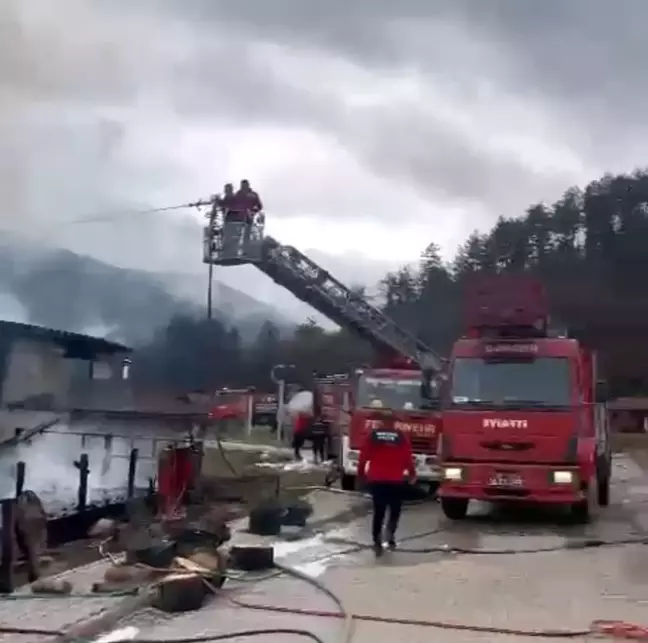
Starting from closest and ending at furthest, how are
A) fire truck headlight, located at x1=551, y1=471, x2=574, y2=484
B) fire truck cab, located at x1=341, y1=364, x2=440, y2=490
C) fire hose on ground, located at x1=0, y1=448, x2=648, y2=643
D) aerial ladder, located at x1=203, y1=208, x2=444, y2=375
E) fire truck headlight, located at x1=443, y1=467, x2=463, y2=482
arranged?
fire hose on ground, located at x1=0, y1=448, x2=648, y2=643, fire truck headlight, located at x1=551, y1=471, x2=574, y2=484, fire truck headlight, located at x1=443, y1=467, x2=463, y2=482, fire truck cab, located at x1=341, y1=364, x2=440, y2=490, aerial ladder, located at x1=203, y1=208, x2=444, y2=375

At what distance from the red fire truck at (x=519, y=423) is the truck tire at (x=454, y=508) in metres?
0.02

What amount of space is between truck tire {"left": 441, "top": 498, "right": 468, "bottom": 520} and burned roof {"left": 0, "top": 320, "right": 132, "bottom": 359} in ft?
41.3

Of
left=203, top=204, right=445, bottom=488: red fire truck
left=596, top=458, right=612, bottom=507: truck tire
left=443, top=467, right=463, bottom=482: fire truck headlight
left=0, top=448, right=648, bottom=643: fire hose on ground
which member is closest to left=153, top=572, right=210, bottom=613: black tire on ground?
left=0, top=448, right=648, bottom=643: fire hose on ground

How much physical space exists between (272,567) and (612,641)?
3839mm

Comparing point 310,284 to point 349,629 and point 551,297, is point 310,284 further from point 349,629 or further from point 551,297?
point 551,297

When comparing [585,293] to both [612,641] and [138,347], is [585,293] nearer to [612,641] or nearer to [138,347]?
[138,347]

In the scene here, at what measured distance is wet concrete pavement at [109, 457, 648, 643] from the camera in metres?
7.56

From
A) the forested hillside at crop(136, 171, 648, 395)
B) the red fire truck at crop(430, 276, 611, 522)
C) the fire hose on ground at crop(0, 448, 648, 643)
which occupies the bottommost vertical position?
the fire hose on ground at crop(0, 448, 648, 643)

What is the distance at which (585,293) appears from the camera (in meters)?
48.7

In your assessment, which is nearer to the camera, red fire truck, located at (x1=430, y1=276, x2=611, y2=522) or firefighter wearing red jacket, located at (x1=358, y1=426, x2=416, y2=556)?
firefighter wearing red jacket, located at (x1=358, y1=426, x2=416, y2=556)

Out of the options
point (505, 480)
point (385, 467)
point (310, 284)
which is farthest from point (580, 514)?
point (310, 284)

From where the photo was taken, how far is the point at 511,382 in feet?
45.5

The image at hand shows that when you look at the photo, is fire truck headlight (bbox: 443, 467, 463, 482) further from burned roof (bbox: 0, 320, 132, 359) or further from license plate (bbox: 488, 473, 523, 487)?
burned roof (bbox: 0, 320, 132, 359)

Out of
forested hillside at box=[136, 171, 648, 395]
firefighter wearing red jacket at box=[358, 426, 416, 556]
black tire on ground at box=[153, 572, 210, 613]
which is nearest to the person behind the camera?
black tire on ground at box=[153, 572, 210, 613]
